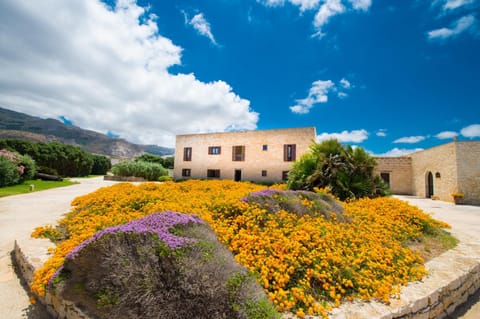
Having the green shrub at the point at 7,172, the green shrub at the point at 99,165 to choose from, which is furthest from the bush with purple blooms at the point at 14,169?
the green shrub at the point at 99,165

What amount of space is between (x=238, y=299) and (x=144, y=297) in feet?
2.64

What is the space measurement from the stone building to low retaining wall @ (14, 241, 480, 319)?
15.8 m

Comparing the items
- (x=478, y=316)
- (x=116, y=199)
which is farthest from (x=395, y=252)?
(x=116, y=199)

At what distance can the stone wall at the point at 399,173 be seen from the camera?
21078 millimetres

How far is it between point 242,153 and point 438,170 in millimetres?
16746

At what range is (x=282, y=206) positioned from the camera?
14.2 ft

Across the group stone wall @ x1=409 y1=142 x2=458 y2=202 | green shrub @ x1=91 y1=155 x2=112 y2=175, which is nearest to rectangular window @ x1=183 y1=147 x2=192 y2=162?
stone wall @ x1=409 y1=142 x2=458 y2=202

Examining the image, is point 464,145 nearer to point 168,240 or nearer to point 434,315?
point 434,315

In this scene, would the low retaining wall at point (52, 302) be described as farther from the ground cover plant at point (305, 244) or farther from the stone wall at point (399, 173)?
the stone wall at point (399, 173)

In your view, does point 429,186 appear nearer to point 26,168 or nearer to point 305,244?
point 305,244

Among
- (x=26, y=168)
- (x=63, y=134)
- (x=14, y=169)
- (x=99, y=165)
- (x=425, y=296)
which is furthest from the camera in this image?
(x=63, y=134)

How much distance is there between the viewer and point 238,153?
23.3 m

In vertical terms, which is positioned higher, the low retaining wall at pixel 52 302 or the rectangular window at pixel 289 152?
the rectangular window at pixel 289 152

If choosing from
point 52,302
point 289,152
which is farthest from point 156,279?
point 289,152
